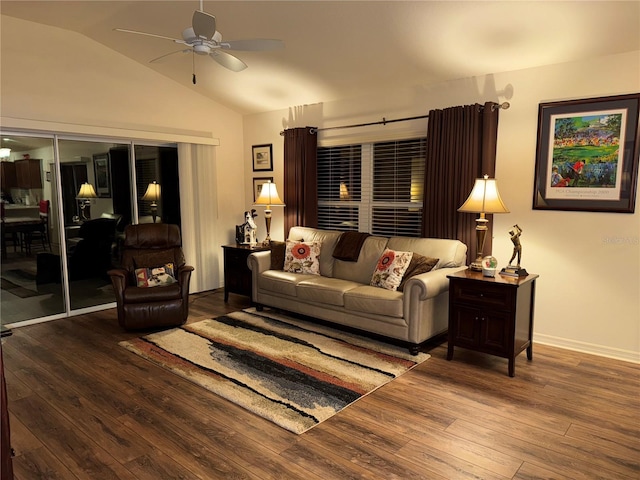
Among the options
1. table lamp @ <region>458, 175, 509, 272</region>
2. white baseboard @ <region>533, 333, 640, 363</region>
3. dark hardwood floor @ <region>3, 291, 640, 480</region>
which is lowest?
dark hardwood floor @ <region>3, 291, 640, 480</region>

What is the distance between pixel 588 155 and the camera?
3.65 meters

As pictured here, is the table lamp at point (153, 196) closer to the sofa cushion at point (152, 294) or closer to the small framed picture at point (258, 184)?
the small framed picture at point (258, 184)

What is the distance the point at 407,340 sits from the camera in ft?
12.3

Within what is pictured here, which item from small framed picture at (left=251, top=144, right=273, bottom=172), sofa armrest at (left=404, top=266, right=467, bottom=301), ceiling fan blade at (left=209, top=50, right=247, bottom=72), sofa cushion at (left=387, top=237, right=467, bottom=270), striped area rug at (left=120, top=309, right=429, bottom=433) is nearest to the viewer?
striped area rug at (left=120, top=309, right=429, bottom=433)

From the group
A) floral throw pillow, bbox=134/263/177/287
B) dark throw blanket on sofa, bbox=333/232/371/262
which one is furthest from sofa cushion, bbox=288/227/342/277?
floral throw pillow, bbox=134/263/177/287

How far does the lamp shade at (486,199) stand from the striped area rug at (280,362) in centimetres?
134

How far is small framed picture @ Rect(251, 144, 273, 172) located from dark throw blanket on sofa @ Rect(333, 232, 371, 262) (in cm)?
193

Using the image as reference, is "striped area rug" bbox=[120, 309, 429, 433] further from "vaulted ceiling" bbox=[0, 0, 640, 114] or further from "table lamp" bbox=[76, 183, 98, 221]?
"vaulted ceiling" bbox=[0, 0, 640, 114]

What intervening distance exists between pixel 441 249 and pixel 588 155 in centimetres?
144

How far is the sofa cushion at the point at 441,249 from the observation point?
13.4 feet

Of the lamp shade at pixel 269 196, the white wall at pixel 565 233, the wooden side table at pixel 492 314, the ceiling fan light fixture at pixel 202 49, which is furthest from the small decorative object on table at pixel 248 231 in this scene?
the ceiling fan light fixture at pixel 202 49

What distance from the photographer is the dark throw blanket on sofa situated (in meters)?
4.67

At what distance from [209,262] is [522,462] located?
188 inches

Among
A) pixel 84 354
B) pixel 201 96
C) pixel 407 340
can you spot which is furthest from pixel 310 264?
pixel 201 96
